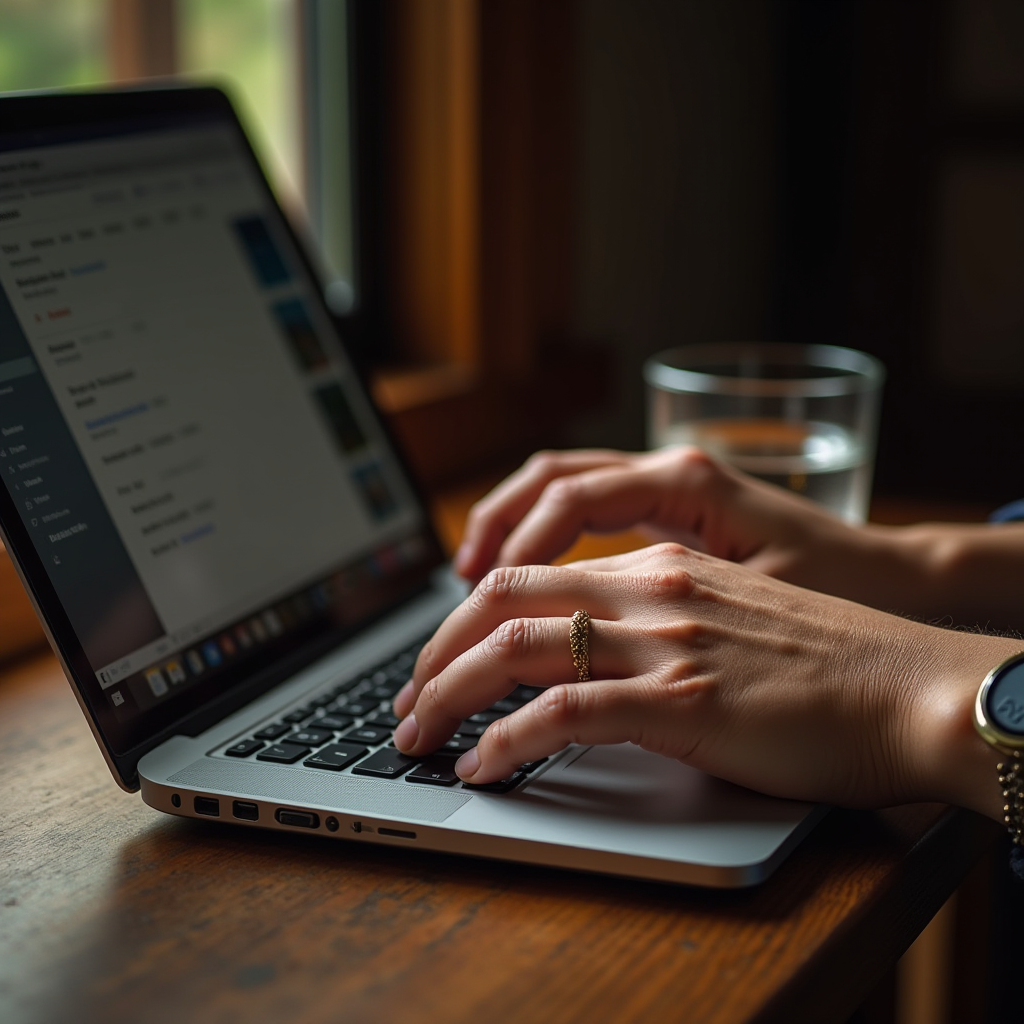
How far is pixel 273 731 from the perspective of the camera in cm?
57

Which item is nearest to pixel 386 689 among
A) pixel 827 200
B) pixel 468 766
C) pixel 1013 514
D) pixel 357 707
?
pixel 357 707

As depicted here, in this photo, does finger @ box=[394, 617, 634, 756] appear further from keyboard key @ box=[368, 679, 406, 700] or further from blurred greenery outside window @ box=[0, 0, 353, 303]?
blurred greenery outside window @ box=[0, 0, 353, 303]

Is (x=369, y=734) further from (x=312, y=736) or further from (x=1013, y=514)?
(x=1013, y=514)

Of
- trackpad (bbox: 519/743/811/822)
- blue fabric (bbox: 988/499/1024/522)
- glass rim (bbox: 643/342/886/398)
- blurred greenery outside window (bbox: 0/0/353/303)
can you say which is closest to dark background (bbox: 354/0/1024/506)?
blurred greenery outside window (bbox: 0/0/353/303)

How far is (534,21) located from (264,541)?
2.82 ft

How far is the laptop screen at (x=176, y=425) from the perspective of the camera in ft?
1.86

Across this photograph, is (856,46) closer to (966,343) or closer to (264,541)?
(966,343)

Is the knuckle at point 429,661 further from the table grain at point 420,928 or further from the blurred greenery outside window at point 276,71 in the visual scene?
the blurred greenery outside window at point 276,71

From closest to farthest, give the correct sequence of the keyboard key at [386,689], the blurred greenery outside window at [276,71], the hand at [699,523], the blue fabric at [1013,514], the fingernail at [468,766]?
the fingernail at [468,766] < the keyboard key at [386,689] < the hand at [699,523] < the blue fabric at [1013,514] < the blurred greenery outside window at [276,71]

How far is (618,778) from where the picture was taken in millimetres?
507

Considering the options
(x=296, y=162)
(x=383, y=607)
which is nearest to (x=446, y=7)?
(x=296, y=162)

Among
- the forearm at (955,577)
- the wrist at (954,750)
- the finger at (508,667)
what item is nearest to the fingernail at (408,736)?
the finger at (508,667)

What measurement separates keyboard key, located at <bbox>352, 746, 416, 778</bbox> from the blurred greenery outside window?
0.73m

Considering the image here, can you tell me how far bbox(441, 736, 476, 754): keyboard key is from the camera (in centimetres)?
54
